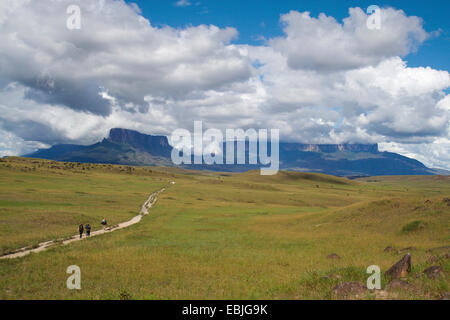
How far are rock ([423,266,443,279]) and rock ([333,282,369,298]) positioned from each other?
190 inches

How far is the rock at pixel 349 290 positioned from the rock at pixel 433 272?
4.82 metres

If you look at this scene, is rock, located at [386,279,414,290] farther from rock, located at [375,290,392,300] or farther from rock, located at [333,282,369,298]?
rock, located at [333,282,369,298]

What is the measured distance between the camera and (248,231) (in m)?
51.3

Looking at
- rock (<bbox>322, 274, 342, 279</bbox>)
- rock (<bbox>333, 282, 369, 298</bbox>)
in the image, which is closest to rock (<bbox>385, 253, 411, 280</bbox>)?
rock (<bbox>322, 274, 342, 279</bbox>)

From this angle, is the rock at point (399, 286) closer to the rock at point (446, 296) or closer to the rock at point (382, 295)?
the rock at point (382, 295)

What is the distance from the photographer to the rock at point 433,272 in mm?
17062

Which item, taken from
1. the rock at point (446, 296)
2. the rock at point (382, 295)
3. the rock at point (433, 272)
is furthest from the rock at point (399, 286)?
the rock at point (433, 272)

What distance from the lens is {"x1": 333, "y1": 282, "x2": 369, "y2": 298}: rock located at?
14781 mm

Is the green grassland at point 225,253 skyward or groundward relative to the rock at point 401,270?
groundward

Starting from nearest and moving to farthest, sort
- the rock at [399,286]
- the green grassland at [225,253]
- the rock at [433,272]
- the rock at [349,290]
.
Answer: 1. the rock at [349,290]
2. the rock at [399,286]
3. the rock at [433,272]
4. the green grassland at [225,253]

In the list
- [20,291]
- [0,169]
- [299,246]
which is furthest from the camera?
[0,169]

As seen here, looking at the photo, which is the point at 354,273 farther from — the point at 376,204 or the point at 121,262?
the point at 376,204
